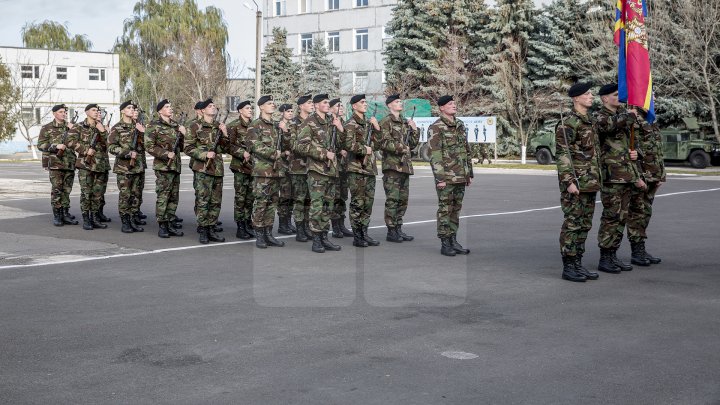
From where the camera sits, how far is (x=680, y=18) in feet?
122

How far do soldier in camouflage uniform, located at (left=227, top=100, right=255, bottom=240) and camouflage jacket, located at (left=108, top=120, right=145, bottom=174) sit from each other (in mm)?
1736

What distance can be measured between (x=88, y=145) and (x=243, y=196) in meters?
3.34

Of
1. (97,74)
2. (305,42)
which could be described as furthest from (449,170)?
(97,74)

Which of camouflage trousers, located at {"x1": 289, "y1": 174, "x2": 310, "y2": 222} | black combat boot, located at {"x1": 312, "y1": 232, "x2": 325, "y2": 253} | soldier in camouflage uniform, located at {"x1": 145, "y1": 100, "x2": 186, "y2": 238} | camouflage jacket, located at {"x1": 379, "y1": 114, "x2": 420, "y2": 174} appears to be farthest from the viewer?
soldier in camouflage uniform, located at {"x1": 145, "y1": 100, "x2": 186, "y2": 238}

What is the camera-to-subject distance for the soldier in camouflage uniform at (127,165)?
13922 millimetres

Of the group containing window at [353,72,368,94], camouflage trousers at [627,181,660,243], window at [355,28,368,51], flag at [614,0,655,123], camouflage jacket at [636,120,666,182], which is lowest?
camouflage trousers at [627,181,660,243]

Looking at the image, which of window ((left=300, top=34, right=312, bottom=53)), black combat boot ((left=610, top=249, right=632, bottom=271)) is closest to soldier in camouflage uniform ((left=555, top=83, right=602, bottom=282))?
black combat boot ((left=610, top=249, right=632, bottom=271))

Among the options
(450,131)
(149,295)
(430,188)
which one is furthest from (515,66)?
(149,295)

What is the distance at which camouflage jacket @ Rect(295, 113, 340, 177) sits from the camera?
1174 cm

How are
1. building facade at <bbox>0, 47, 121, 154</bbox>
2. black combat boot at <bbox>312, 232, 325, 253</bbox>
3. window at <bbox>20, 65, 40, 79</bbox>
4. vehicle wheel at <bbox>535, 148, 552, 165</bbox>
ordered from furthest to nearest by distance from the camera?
window at <bbox>20, 65, 40, 79</bbox>, building facade at <bbox>0, 47, 121, 154</bbox>, vehicle wheel at <bbox>535, 148, 552, 165</bbox>, black combat boot at <bbox>312, 232, 325, 253</bbox>

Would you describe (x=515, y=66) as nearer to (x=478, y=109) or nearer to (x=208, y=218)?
(x=478, y=109)

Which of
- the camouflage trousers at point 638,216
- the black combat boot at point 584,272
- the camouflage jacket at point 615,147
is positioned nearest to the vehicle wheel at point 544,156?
the camouflage trousers at point 638,216

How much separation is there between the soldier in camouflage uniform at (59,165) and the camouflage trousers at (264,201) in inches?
182

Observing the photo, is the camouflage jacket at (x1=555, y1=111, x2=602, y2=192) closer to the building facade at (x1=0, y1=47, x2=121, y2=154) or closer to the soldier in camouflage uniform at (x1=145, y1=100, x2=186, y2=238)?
the soldier in camouflage uniform at (x1=145, y1=100, x2=186, y2=238)
